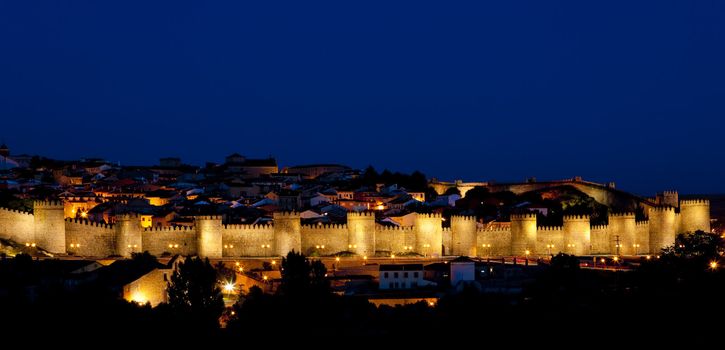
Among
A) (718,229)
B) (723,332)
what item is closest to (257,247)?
(723,332)

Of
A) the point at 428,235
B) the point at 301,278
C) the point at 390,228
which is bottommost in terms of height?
the point at 301,278

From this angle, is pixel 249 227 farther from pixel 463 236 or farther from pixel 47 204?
pixel 463 236

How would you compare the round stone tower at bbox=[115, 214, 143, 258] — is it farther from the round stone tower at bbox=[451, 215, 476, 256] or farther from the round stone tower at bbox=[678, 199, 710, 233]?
the round stone tower at bbox=[678, 199, 710, 233]

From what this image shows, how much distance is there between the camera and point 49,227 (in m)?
33.8

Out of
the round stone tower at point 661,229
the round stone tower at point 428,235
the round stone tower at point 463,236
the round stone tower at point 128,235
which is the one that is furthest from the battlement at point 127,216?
the round stone tower at point 661,229

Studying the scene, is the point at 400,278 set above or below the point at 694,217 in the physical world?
below

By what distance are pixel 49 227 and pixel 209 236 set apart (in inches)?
187

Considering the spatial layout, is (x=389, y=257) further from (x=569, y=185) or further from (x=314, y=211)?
(x=569, y=185)

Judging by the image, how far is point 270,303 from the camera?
81.4 feet

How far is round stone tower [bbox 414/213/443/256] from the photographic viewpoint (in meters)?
36.7

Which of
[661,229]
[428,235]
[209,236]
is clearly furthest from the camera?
[661,229]

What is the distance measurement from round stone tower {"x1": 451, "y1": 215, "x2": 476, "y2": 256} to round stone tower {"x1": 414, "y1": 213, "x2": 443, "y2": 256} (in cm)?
83

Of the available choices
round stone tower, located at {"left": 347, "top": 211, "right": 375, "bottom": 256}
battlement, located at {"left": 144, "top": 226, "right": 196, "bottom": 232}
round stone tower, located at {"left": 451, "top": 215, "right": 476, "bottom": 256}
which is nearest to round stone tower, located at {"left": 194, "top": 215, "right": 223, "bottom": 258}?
battlement, located at {"left": 144, "top": 226, "right": 196, "bottom": 232}

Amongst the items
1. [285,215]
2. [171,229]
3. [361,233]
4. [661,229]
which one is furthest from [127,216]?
[661,229]
